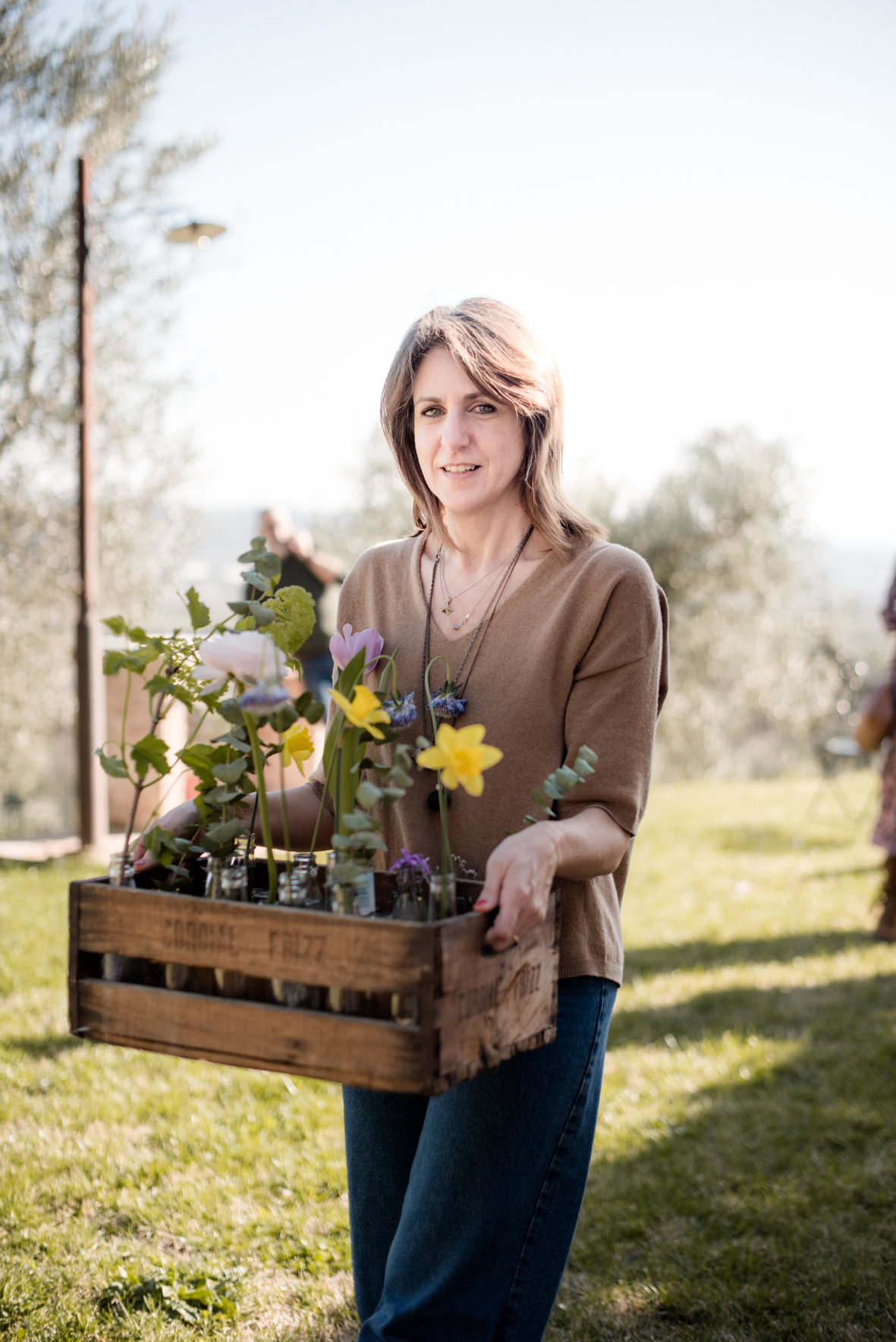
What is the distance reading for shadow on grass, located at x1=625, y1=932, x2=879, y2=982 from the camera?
5402 mm

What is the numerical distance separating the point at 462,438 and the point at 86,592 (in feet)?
18.8

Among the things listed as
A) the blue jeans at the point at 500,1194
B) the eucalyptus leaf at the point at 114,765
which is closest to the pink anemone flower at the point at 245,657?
the eucalyptus leaf at the point at 114,765

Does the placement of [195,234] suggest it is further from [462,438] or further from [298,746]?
[298,746]

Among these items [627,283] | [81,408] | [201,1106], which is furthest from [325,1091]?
[627,283]

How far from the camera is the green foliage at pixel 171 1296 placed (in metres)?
2.42

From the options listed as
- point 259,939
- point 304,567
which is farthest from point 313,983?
point 304,567

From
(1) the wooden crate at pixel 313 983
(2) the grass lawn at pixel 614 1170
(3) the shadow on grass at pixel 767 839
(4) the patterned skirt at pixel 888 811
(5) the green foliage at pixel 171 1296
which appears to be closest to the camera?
(1) the wooden crate at pixel 313 983

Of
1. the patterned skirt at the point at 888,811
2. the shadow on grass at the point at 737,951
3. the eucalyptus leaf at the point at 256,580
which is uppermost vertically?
the eucalyptus leaf at the point at 256,580

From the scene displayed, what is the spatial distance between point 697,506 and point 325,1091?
13846 mm

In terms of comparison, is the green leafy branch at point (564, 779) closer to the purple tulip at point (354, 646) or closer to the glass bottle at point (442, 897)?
the glass bottle at point (442, 897)

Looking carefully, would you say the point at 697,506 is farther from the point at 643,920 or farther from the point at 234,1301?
the point at 234,1301

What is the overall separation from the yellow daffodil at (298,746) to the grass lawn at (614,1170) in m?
1.57

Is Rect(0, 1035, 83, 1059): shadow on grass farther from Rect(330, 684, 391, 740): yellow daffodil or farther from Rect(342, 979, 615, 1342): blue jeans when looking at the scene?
Rect(330, 684, 391, 740): yellow daffodil

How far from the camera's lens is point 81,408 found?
696 centimetres
